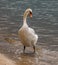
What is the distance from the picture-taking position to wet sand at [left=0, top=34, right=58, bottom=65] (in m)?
12.2

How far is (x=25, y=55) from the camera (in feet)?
44.3

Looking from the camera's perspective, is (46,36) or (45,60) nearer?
(45,60)

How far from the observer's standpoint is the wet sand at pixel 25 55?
1220 centimetres

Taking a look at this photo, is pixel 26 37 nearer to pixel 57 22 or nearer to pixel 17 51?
pixel 17 51

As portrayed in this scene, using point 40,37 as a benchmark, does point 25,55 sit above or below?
above

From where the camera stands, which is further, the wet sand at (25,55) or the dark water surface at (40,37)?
the dark water surface at (40,37)

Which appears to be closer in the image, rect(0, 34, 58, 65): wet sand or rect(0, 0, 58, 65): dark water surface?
rect(0, 34, 58, 65): wet sand

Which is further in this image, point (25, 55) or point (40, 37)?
point (40, 37)

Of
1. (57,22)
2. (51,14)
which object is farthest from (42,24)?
(51,14)

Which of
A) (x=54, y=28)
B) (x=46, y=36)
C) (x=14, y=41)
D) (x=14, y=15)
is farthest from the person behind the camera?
(x=14, y=15)

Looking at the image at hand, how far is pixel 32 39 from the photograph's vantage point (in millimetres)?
13211

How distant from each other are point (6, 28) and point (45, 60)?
286 inches

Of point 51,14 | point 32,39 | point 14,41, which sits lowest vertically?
point 51,14

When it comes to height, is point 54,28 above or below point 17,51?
below
